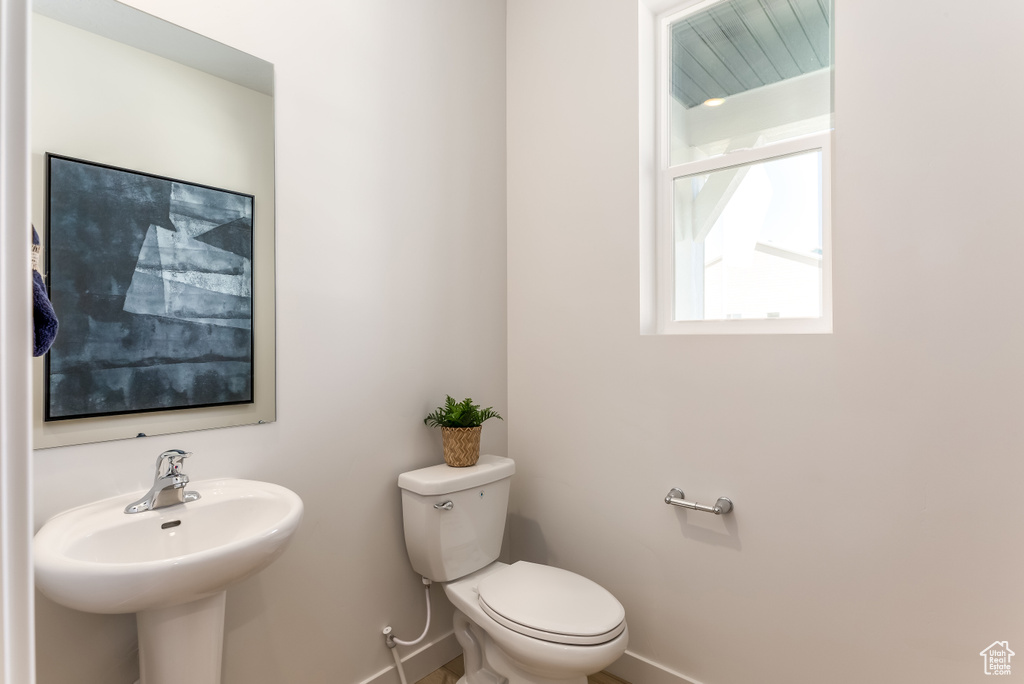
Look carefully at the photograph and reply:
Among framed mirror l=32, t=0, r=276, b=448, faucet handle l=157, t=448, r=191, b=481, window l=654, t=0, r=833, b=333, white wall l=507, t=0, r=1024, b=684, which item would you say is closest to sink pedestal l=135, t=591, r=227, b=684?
faucet handle l=157, t=448, r=191, b=481

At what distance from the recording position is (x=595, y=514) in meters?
1.88

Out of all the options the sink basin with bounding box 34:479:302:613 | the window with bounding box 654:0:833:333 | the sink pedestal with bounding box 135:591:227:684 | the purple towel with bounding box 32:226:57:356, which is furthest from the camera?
the window with bounding box 654:0:833:333

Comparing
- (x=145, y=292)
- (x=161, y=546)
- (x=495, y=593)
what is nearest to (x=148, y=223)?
(x=145, y=292)

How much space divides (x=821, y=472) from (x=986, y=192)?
78 centimetres

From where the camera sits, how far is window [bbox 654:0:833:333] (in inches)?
60.4

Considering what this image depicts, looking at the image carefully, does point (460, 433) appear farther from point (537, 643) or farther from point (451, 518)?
point (537, 643)

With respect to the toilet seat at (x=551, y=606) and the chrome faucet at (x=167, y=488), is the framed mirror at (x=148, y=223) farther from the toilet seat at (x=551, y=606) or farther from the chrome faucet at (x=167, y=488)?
the toilet seat at (x=551, y=606)

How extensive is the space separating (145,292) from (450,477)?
3.14ft

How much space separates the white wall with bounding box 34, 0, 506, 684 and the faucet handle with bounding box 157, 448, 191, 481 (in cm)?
7

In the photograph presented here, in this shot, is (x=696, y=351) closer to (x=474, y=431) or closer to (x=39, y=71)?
(x=474, y=431)

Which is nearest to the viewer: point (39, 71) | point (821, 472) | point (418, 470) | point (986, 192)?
point (39, 71)

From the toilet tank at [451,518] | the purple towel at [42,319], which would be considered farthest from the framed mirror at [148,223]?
the purple towel at [42,319]

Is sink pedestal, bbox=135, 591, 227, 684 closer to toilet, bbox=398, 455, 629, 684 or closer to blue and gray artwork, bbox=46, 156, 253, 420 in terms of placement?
blue and gray artwork, bbox=46, 156, 253, 420

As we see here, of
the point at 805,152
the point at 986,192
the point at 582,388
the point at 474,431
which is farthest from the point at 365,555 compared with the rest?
the point at 986,192
